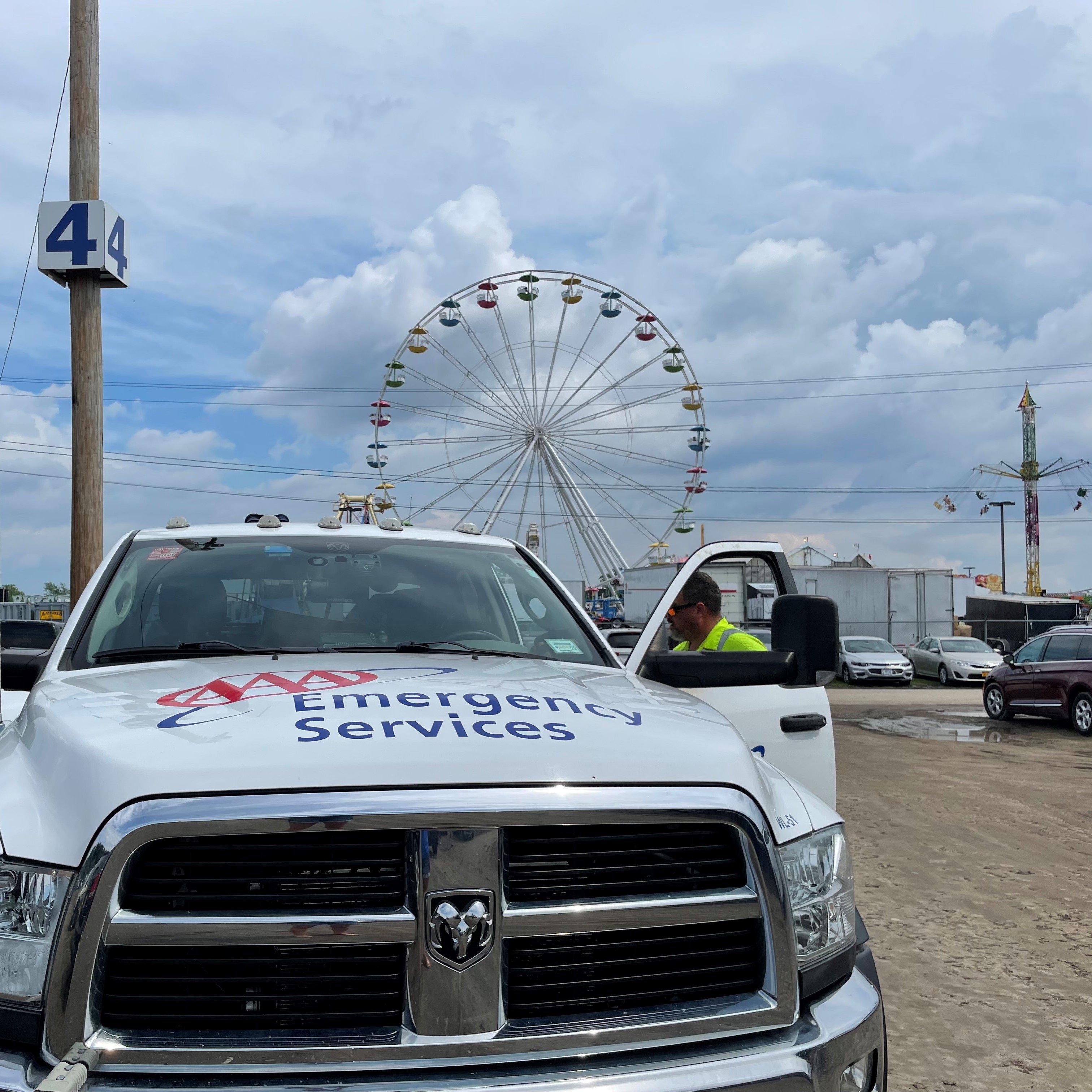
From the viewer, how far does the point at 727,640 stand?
17.9ft

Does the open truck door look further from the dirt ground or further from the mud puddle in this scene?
the mud puddle

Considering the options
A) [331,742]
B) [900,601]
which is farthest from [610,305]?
[331,742]

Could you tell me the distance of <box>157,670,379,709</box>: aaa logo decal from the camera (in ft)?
Answer: 7.80

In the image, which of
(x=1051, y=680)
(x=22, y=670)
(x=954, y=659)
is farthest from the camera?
(x=954, y=659)

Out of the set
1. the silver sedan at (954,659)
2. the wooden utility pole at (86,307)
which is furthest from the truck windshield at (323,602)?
the silver sedan at (954,659)

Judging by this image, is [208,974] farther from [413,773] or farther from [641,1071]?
[641,1071]

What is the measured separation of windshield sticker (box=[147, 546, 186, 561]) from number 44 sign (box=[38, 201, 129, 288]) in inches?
229

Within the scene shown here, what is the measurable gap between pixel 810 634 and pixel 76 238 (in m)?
7.43

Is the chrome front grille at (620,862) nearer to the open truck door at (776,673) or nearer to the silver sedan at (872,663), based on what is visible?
the open truck door at (776,673)

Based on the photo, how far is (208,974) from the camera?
187 cm

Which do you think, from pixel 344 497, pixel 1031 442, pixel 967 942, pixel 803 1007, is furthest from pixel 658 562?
pixel 1031 442

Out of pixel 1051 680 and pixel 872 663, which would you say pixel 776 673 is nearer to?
pixel 1051 680

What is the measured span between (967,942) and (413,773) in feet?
14.1

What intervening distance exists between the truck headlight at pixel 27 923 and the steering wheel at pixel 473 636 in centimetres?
163
